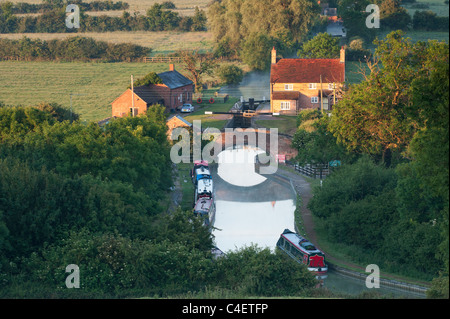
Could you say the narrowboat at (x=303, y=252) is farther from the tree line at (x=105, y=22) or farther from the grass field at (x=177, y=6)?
the grass field at (x=177, y=6)

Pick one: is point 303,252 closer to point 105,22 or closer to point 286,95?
point 286,95

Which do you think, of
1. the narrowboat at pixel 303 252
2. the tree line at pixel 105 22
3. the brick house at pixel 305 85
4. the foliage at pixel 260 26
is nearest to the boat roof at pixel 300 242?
the narrowboat at pixel 303 252

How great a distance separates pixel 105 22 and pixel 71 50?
600 inches

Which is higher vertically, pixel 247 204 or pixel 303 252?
pixel 303 252

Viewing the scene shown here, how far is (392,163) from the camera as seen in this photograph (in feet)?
132

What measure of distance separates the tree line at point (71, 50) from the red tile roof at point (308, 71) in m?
32.0

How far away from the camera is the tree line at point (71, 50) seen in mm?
89500

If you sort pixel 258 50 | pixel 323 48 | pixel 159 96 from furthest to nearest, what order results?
pixel 258 50 < pixel 323 48 < pixel 159 96

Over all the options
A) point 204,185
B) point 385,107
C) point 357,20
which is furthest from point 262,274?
point 357,20

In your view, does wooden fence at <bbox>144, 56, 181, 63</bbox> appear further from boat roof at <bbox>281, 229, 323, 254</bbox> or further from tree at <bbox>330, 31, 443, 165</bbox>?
boat roof at <bbox>281, 229, 323, 254</bbox>

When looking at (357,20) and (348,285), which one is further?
(357,20)

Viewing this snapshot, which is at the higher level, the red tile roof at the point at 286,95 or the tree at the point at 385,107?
the tree at the point at 385,107

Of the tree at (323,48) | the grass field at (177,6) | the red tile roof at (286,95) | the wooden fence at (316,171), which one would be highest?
the grass field at (177,6)

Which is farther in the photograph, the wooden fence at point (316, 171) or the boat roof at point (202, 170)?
the wooden fence at point (316, 171)
